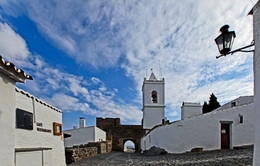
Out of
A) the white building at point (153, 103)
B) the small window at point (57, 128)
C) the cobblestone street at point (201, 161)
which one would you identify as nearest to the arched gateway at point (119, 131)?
the white building at point (153, 103)

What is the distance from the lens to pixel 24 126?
3990 mm

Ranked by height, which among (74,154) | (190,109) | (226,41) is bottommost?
(74,154)

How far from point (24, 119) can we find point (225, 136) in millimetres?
10788

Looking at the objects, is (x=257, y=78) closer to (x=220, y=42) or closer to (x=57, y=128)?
(x=220, y=42)

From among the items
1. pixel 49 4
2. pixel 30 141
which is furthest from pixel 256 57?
pixel 49 4

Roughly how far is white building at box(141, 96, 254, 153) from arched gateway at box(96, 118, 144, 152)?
14.2 m

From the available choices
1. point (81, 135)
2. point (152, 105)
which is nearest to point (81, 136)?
point (81, 135)

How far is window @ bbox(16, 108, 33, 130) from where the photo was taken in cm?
378

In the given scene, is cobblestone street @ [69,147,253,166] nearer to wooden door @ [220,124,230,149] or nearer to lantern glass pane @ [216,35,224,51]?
wooden door @ [220,124,230,149]

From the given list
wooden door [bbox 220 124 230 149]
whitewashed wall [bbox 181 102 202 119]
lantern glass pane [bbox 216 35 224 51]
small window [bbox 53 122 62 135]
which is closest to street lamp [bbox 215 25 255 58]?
lantern glass pane [bbox 216 35 224 51]

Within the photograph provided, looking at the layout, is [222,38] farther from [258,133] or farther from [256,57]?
[258,133]

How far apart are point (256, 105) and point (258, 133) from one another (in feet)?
1.46

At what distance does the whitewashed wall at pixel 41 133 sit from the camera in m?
3.91

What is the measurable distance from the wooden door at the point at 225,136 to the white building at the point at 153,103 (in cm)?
1288
